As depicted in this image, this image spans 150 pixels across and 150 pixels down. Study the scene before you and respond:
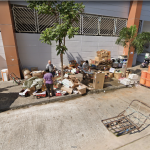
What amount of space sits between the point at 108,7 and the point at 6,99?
11.1m

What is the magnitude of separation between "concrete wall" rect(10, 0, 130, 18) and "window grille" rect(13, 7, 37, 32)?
4280 mm

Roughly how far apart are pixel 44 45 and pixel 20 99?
16.3 feet

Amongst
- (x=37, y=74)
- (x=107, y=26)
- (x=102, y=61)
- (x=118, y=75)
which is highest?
(x=107, y=26)

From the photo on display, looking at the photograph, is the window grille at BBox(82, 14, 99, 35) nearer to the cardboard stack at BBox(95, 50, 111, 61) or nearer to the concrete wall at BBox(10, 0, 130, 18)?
the concrete wall at BBox(10, 0, 130, 18)

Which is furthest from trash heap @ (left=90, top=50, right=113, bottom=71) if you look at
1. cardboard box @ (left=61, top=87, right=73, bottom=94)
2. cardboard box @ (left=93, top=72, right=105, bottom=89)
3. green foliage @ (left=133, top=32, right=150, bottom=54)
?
cardboard box @ (left=61, top=87, right=73, bottom=94)

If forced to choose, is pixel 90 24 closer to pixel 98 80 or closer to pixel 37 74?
pixel 98 80

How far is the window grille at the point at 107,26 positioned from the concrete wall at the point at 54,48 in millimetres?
893

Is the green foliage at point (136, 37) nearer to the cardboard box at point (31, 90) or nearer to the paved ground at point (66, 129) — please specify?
the paved ground at point (66, 129)

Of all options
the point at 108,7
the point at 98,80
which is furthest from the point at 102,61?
the point at 108,7

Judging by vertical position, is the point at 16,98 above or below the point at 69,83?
below

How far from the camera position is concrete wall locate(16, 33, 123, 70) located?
821cm

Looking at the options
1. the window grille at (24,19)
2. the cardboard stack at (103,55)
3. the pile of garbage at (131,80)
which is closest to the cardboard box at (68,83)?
→ the pile of garbage at (131,80)

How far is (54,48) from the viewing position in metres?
8.98

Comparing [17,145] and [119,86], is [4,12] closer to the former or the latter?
[17,145]
